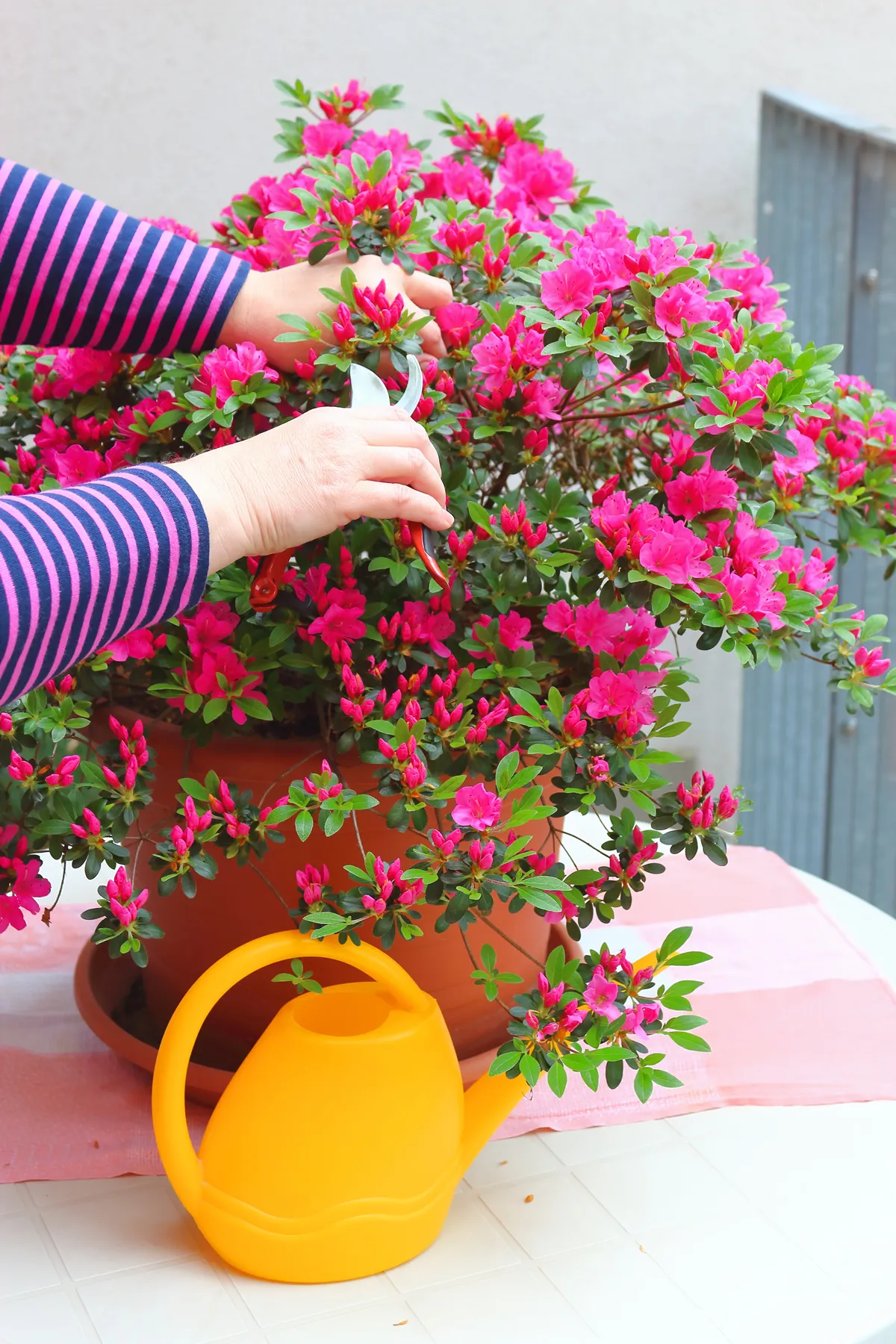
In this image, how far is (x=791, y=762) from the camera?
2.83m

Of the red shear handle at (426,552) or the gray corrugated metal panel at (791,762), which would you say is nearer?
the red shear handle at (426,552)

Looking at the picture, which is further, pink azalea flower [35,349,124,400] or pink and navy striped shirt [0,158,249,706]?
pink azalea flower [35,349,124,400]

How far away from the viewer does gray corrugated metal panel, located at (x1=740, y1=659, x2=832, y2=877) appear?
2764mm

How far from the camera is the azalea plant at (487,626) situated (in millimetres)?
711

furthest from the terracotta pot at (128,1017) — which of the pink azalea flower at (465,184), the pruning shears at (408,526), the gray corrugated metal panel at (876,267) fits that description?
the gray corrugated metal panel at (876,267)

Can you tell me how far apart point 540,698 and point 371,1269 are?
0.35 metres

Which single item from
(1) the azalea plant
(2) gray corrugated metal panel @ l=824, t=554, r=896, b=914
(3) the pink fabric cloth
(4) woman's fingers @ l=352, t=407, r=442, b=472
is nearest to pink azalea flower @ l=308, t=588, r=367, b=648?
(1) the azalea plant

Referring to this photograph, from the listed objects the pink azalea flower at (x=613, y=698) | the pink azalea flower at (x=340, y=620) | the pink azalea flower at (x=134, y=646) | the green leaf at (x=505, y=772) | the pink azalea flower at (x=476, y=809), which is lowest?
the pink azalea flower at (x=476, y=809)

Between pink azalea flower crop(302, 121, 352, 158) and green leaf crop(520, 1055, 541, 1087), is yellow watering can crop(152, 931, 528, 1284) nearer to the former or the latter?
green leaf crop(520, 1055, 541, 1087)

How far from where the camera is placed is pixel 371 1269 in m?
0.72

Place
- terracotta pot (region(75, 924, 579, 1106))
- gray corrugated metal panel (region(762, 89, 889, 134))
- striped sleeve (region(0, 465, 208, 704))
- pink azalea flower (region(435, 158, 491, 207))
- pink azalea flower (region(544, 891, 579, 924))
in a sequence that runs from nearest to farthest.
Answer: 1. striped sleeve (region(0, 465, 208, 704))
2. pink azalea flower (region(544, 891, 579, 924))
3. terracotta pot (region(75, 924, 579, 1106))
4. pink azalea flower (region(435, 158, 491, 207))
5. gray corrugated metal panel (region(762, 89, 889, 134))

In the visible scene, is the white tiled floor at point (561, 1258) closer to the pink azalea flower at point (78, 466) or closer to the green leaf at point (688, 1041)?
the green leaf at point (688, 1041)

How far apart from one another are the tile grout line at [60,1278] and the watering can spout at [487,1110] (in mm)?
228

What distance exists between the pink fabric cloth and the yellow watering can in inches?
4.8
